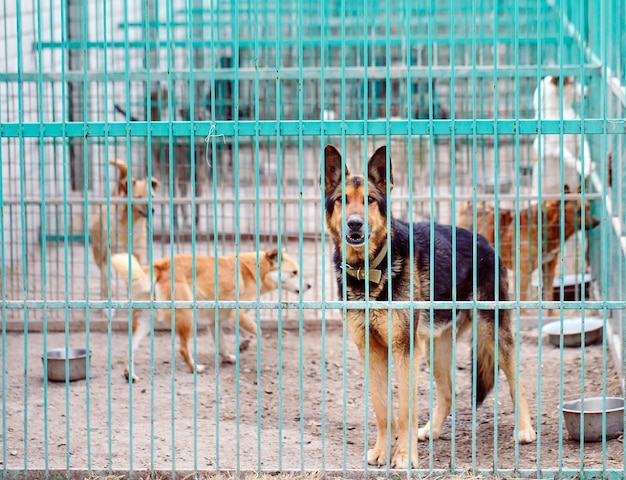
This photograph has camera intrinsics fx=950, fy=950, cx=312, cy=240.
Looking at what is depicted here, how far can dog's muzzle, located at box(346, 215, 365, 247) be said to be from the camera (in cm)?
529

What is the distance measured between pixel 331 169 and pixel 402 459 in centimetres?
170

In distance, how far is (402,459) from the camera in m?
5.43

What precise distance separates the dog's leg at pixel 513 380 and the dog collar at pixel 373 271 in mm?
1045

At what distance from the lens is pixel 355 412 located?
22.5 ft

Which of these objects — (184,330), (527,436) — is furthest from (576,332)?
(184,330)

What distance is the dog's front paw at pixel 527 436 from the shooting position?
5.97 m

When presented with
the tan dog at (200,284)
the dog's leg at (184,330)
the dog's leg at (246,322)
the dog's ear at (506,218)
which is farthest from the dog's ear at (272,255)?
the dog's ear at (506,218)

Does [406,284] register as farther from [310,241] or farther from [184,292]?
[310,241]

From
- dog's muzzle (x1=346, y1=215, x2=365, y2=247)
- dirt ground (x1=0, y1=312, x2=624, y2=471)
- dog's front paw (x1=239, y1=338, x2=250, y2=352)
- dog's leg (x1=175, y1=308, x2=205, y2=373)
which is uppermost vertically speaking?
dog's muzzle (x1=346, y1=215, x2=365, y2=247)

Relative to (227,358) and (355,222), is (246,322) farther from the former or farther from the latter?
(355,222)

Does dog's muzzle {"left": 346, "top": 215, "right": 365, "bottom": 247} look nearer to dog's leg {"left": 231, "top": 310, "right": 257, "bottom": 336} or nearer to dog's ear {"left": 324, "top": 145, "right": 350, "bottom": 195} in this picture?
dog's ear {"left": 324, "top": 145, "right": 350, "bottom": 195}

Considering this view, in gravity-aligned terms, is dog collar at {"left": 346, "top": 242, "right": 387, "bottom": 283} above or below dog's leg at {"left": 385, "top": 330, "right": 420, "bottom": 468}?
above

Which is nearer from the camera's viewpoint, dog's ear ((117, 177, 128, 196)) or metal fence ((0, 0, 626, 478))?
metal fence ((0, 0, 626, 478))

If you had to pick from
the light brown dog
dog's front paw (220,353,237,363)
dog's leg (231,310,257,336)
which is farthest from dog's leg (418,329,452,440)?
the light brown dog
